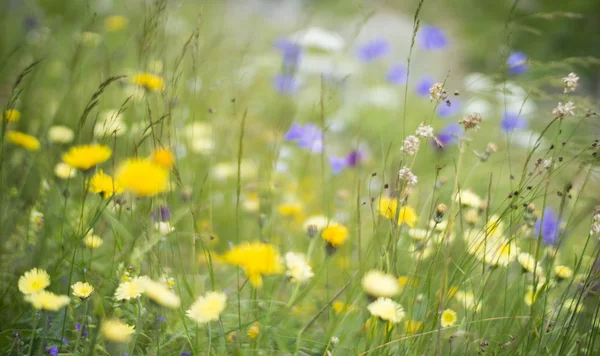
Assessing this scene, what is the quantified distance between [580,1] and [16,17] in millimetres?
3323

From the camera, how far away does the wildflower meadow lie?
3.12 ft

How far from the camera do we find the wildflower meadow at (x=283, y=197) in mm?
950

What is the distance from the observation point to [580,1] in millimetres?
3141

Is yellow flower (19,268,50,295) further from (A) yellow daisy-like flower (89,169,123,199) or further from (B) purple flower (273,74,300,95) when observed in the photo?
(B) purple flower (273,74,300,95)

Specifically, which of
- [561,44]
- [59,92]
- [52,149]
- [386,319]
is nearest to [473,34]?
[561,44]

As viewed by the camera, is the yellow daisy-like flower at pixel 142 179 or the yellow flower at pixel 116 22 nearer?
the yellow daisy-like flower at pixel 142 179

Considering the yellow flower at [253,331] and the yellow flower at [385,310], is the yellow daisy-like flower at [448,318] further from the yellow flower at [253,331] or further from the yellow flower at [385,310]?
the yellow flower at [253,331]

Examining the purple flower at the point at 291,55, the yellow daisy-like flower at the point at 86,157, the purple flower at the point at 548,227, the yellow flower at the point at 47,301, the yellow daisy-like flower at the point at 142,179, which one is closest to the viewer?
the yellow daisy-like flower at the point at 142,179

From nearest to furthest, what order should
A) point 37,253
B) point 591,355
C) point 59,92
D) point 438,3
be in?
1. point 591,355
2. point 37,253
3. point 59,92
4. point 438,3

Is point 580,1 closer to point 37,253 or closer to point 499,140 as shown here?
point 499,140

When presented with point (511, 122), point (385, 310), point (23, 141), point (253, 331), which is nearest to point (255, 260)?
point (385, 310)

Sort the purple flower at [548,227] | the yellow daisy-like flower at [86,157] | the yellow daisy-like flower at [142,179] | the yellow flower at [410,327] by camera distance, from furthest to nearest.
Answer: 1. the purple flower at [548,227]
2. the yellow flower at [410,327]
3. the yellow daisy-like flower at [86,157]
4. the yellow daisy-like flower at [142,179]

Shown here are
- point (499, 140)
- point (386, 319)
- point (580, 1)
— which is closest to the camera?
point (386, 319)

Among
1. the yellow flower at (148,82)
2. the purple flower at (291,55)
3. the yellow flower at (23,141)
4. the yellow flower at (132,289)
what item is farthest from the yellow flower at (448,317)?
the yellow flower at (23,141)
